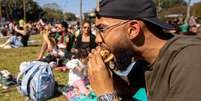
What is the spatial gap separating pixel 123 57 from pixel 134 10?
28cm

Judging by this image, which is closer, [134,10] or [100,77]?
[134,10]

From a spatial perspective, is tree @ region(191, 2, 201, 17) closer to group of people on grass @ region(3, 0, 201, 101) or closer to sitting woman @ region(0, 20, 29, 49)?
sitting woman @ region(0, 20, 29, 49)

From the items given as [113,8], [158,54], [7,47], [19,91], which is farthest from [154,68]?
[7,47]

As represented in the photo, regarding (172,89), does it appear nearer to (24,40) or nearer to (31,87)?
(31,87)

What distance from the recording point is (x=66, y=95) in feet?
27.5

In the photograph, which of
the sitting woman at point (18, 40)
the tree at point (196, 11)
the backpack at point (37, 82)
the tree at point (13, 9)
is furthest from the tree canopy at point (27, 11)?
the backpack at point (37, 82)

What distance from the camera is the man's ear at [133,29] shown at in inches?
89.2

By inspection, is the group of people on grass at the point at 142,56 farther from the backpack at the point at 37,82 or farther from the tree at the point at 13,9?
the tree at the point at 13,9

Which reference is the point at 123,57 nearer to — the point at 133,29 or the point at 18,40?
the point at 133,29

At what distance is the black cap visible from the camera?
2293mm

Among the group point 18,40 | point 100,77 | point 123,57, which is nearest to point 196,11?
point 18,40

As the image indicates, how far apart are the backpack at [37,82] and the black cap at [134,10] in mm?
5893

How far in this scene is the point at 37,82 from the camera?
814cm

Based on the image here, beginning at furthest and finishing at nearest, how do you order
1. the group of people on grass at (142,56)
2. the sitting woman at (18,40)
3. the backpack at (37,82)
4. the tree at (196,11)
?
the tree at (196,11) < the sitting woman at (18,40) < the backpack at (37,82) < the group of people on grass at (142,56)
